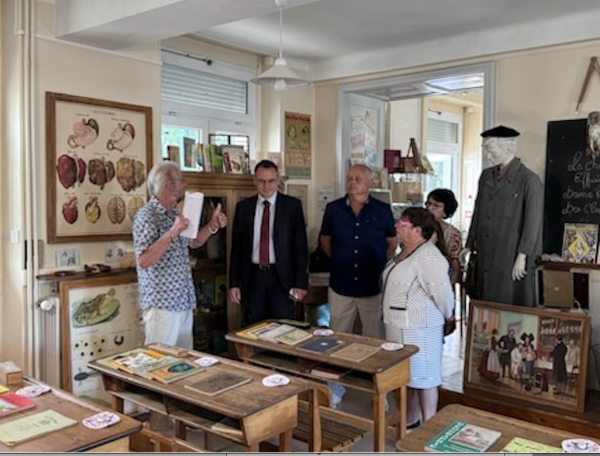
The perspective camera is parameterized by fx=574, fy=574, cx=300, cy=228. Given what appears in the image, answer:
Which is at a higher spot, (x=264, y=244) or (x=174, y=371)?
(x=264, y=244)

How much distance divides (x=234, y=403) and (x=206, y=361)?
505mm

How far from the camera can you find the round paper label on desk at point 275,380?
209 cm

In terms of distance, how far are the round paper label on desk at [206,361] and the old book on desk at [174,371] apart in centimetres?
3

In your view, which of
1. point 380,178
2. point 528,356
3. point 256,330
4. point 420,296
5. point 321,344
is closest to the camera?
point 321,344

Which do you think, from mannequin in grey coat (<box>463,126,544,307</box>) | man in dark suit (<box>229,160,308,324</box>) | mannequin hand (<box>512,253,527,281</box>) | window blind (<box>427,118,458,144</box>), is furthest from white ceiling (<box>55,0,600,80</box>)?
A: window blind (<box>427,118,458,144</box>)

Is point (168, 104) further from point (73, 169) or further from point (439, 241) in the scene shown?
point (439, 241)

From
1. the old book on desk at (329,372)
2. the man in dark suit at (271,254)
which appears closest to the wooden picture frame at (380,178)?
the man in dark suit at (271,254)

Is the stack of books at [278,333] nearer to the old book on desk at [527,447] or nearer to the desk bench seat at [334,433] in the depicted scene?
the desk bench seat at [334,433]

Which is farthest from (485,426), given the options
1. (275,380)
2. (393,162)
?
(393,162)

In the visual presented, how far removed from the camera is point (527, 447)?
1.65m

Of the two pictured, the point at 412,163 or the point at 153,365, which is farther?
the point at 412,163

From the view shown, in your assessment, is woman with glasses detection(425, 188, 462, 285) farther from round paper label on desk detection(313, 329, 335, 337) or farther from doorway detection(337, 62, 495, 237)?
round paper label on desk detection(313, 329, 335, 337)

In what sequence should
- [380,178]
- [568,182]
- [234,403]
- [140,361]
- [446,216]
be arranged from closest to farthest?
[234,403] < [140,361] < [568,182] < [446,216] < [380,178]

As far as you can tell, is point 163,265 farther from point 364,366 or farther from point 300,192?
point 300,192
